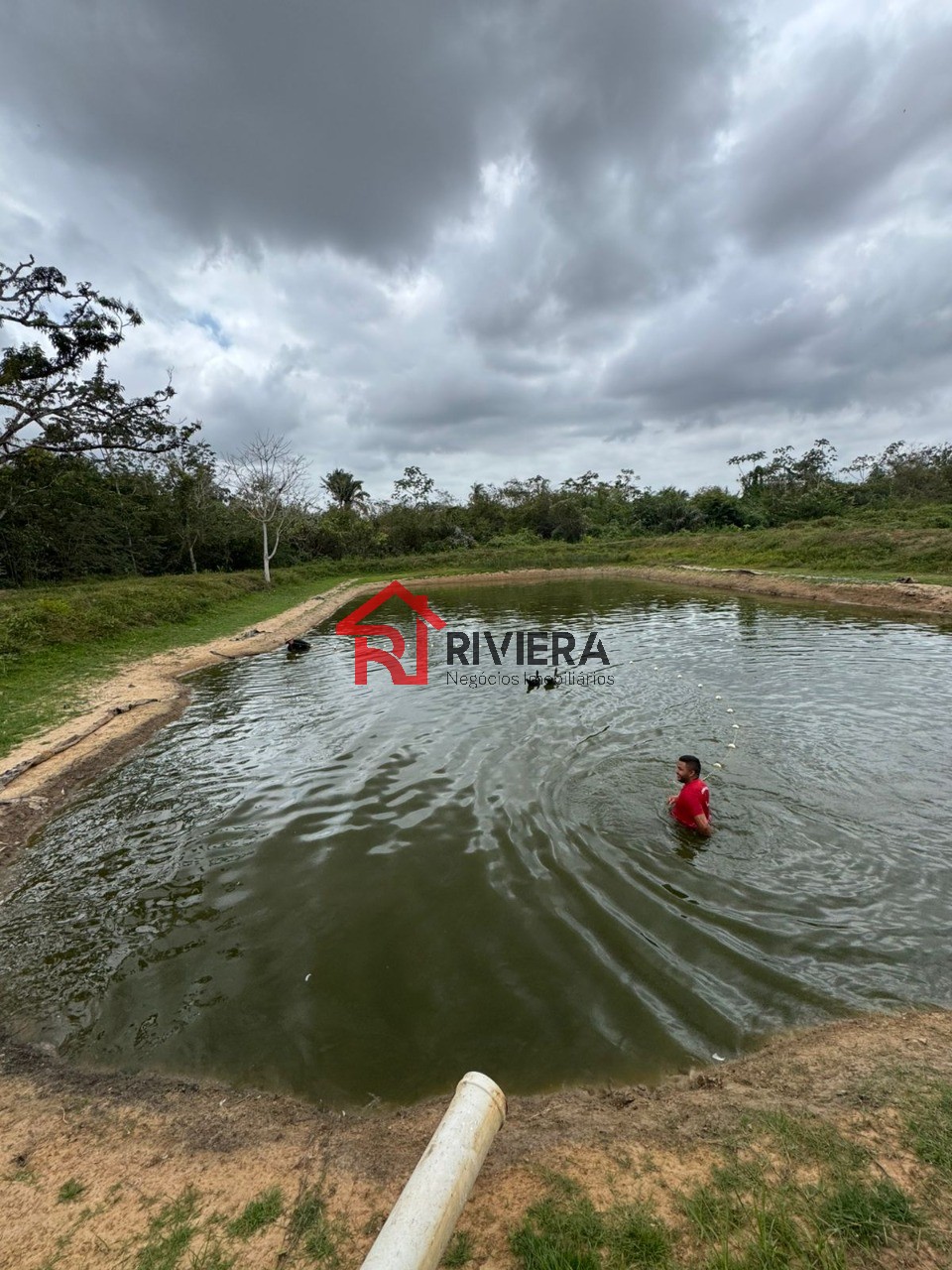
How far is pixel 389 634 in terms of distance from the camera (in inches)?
770

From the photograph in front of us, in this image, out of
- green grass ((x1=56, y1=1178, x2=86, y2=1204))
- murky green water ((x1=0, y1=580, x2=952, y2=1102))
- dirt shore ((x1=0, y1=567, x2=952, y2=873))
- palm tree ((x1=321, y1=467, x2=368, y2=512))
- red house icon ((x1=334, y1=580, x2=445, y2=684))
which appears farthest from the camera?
palm tree ((x1=321, y1=467, x2=368, y2=512))

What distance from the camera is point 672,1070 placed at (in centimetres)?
320

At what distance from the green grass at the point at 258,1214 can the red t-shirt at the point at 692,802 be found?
4.50 meters

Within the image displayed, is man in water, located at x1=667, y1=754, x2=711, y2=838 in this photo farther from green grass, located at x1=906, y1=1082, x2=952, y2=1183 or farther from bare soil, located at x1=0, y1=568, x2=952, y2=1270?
green grass, located at x1=906, y1=1082, x2=952, y2=1183

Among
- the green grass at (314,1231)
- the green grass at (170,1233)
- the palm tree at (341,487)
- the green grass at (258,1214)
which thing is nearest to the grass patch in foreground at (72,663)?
the green grass at (170,1233)

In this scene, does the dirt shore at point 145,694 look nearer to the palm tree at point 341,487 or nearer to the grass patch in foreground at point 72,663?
the grass patch in foreground at point 72,663

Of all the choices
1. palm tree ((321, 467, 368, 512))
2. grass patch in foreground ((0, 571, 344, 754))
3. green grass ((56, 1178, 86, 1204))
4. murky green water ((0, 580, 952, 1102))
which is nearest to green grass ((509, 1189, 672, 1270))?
murky green water ((0, 580, 952, 1102))

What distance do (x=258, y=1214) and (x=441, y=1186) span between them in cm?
109

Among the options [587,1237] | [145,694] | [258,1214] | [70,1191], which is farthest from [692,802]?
[145,694]

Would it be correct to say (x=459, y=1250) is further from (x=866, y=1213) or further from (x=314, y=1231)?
(x=866, y=1213)

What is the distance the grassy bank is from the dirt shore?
1.97 ft

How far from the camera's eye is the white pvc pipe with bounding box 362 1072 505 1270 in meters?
1.72

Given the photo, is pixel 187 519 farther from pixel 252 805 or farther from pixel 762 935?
pixel 762 935

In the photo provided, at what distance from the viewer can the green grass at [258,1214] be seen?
90.2 inches
